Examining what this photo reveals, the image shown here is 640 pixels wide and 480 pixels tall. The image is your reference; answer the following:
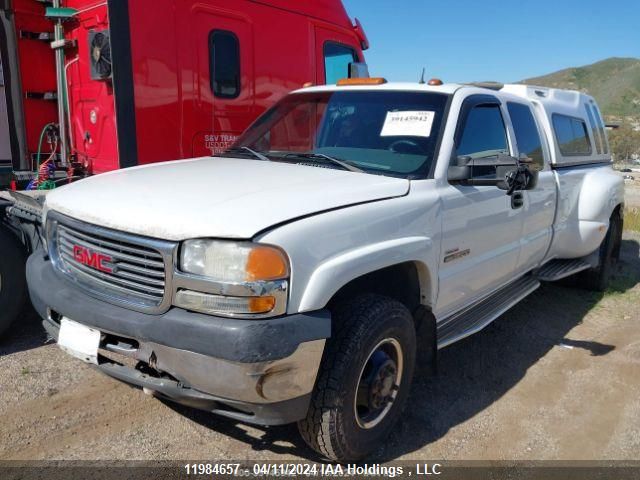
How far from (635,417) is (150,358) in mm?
2967

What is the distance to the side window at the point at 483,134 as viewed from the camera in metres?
3.54

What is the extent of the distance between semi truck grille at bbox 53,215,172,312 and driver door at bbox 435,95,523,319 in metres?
1.62

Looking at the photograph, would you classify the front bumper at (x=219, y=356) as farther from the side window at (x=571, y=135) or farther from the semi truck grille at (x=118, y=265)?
the side window at (x=571, y=135)

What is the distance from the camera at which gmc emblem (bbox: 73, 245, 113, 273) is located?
2.60 metres

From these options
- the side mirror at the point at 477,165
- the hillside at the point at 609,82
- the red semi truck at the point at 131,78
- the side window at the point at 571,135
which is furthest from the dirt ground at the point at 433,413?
the hillside at the point at 609,82

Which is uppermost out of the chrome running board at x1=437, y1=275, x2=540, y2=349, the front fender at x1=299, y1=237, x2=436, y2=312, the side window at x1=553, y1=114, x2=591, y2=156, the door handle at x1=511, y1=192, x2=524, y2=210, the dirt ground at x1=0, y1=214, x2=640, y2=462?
the side window at x1=553, y1=114, x2=591, y2=156

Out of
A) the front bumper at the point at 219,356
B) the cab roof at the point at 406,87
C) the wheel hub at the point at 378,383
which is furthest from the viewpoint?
the cab roof at the point at 406,87

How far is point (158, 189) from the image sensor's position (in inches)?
109

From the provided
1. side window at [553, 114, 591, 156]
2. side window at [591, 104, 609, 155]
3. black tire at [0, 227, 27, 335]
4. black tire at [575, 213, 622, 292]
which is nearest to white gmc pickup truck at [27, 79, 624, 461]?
black tire at [0, 227, 27, 335]

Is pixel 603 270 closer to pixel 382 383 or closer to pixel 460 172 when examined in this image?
pixel 460 172

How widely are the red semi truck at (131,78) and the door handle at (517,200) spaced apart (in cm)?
264

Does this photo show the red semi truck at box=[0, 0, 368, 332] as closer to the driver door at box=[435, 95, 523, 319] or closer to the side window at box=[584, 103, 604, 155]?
the driver door at box=[435, 95, 523, 319]

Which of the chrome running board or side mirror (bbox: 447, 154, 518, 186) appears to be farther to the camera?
the chrome running board

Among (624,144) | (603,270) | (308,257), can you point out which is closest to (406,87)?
(308,257)
